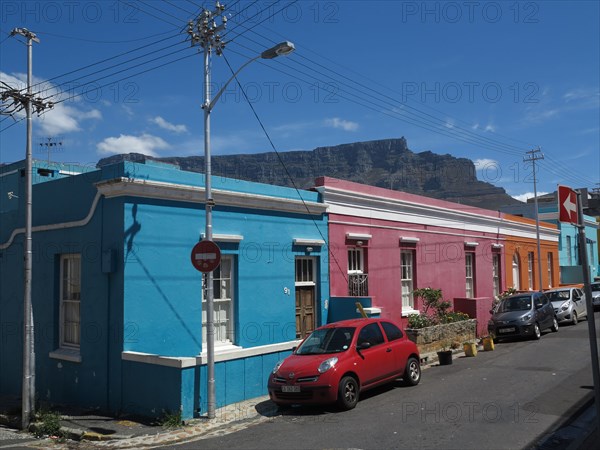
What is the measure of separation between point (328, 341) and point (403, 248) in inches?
378

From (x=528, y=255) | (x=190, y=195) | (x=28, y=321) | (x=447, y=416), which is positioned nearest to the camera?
(x=447, y=416)

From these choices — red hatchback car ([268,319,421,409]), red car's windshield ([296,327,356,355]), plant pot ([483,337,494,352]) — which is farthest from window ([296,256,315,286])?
plant pot ([483,337,494,352])

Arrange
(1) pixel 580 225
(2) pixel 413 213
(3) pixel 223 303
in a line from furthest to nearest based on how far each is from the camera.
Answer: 1. (2) pixel 413 213
2. (3) pixel 223 303
3. (1) pixel 580 225

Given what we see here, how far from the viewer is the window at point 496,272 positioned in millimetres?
27094

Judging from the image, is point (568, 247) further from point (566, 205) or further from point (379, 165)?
point (379, 165)

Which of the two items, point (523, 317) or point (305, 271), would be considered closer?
point (305, 271)

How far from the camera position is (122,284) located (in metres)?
11.2

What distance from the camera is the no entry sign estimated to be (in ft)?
33.8

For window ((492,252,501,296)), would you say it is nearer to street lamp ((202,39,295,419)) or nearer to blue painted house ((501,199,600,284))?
blue painted house ((501,199,600,284))

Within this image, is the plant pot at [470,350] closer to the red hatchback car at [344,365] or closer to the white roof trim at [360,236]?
the white roof trim at [360,236]

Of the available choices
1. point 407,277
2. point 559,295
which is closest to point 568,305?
point 559,295

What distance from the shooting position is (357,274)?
17.6m

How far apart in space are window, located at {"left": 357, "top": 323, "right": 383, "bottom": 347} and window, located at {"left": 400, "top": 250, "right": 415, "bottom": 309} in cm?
856

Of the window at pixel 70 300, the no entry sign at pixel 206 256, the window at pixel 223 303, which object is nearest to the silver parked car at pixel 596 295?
the window at pixel 223 303
